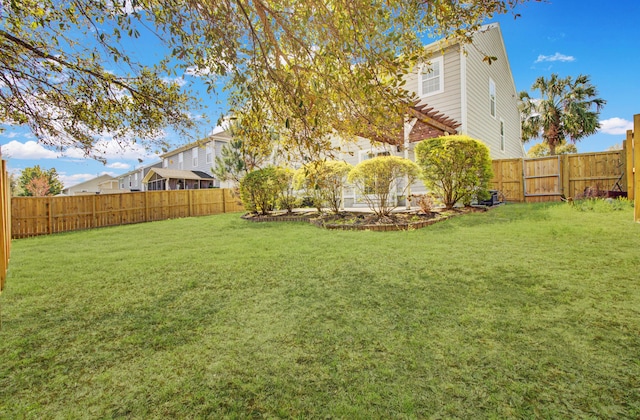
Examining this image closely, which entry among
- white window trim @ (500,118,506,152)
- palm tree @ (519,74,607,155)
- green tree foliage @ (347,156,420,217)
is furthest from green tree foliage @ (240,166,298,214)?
palm tree @ (519,74,607,155)

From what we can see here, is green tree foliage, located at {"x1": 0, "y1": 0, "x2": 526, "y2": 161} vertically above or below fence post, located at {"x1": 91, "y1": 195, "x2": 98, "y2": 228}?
above

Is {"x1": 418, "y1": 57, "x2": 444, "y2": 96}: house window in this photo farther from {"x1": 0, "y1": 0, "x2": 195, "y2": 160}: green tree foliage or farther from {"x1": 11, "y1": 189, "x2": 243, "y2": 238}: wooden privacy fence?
{"x1": 11, "y1": 189, "x2": 243, "y2": 238}: wooden privacy fence

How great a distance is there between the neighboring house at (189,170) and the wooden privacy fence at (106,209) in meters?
8.50

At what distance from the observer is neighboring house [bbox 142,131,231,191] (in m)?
24.9

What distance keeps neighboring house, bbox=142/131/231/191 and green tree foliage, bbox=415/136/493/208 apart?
19695 millimetres

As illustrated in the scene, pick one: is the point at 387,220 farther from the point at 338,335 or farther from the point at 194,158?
the point at 194,158

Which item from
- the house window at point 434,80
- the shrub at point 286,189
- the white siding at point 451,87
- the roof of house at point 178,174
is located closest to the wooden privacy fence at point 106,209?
the shrub at point 286,189

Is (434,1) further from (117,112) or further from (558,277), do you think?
(117,112)

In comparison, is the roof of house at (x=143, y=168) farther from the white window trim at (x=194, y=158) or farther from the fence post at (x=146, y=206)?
the fence post at (x=146, y=206)

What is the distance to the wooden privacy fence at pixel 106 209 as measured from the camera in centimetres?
1054

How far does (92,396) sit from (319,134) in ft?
11.2

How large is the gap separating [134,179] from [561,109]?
45241mm

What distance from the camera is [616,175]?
10.2 m

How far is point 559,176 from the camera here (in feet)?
36.6
